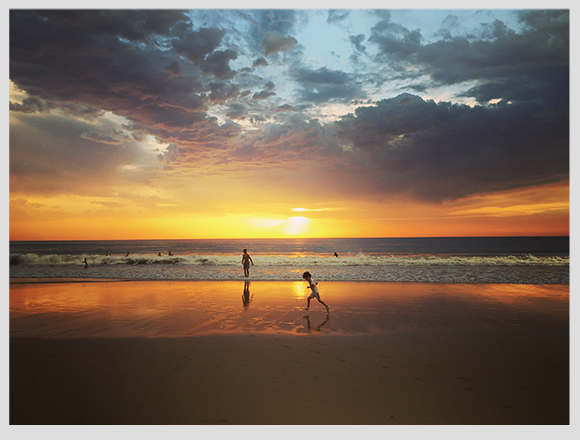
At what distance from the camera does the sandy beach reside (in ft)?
16.3

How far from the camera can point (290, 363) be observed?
6.69 metres

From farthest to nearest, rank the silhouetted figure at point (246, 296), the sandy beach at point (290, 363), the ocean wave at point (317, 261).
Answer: the ocean wave at point (317, 261) → the silhouetted figure at point (246, 296) → the sandy beach at point (290, 363)

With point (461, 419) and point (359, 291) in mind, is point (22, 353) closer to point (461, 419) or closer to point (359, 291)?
point (461, 419)

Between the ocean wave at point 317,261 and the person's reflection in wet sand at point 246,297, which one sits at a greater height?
the person's reflection in wet sand at point 246,297

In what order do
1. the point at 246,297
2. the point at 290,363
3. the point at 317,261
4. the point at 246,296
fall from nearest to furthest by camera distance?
the point at 290,363 → the point at 246,297 → the point at 246,296 → the point at 317,261

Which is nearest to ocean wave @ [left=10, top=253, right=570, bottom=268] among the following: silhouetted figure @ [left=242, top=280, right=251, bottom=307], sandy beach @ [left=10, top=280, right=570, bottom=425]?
silhouetted figure @ [left=242, top=280, right=251, bottom=307]

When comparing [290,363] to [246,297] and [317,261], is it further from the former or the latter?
[317,261]

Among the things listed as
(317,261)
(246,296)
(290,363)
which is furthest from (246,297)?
(317,261)

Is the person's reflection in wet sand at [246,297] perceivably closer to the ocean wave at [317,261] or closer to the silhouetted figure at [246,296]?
the silhouetted figure at [246,296]

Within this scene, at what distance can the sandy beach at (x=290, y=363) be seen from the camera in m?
4.95

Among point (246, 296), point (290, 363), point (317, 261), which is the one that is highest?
point (290, 363)

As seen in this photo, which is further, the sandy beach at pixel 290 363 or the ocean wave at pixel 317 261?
the ocean wave at pixel 317 261

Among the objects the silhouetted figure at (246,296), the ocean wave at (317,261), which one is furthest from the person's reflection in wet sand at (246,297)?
the ocean wave at (317,261)

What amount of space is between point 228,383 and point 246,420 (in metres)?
1.14
